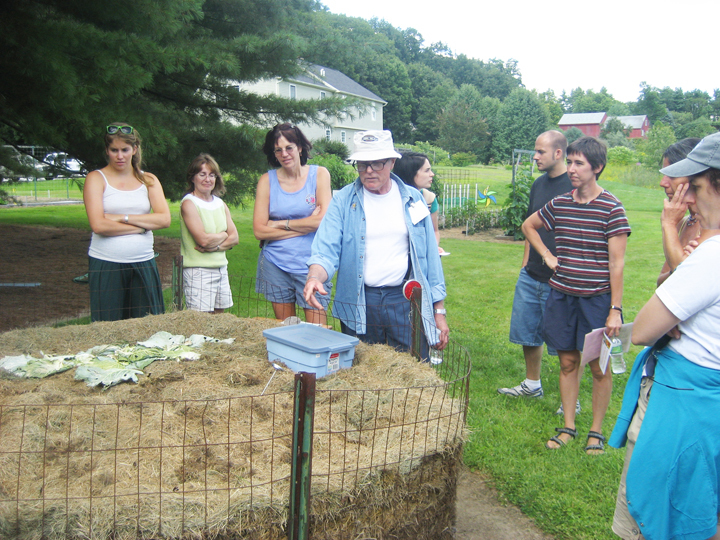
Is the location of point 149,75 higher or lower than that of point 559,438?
higher

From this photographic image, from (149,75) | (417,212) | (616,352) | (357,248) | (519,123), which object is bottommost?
(616,352)

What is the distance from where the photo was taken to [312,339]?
2.93 meters

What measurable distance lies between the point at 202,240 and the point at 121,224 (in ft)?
1.97

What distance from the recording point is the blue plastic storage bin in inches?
110

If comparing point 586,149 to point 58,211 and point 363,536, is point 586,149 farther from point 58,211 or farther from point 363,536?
point 58,211

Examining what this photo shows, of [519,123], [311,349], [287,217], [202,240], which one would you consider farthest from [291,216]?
[519,123]

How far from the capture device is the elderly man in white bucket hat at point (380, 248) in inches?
124

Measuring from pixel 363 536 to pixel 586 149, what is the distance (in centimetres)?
247

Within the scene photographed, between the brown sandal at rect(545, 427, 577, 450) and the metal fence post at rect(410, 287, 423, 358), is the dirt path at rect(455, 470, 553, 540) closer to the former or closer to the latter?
the brown sandal at rect(545, 427, 577, 450)

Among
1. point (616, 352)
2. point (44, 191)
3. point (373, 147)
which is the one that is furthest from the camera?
point (44, 191)

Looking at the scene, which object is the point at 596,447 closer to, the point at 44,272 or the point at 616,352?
the point at 616,352

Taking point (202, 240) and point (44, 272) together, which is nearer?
point (202, 240)

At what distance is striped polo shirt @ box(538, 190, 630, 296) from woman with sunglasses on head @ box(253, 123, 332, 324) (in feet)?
5.06

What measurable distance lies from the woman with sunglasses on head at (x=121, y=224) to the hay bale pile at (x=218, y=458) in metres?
1.13
